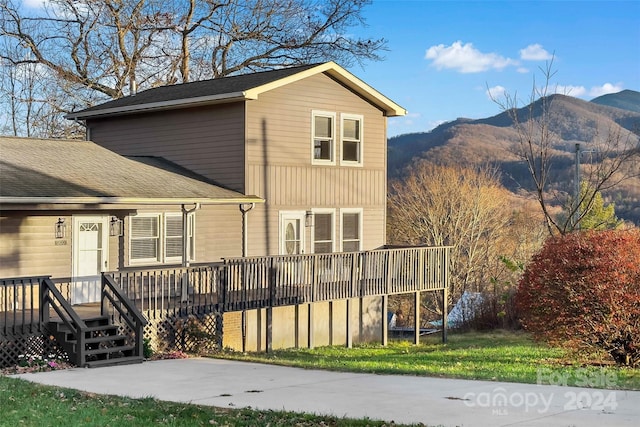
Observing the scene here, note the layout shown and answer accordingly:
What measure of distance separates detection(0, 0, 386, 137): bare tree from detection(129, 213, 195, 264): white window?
16.4 m

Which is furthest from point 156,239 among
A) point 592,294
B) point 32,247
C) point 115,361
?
point 592,294

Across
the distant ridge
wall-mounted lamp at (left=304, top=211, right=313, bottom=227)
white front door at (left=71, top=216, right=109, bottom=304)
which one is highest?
the distant ridge

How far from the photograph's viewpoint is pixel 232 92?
22.6 metres

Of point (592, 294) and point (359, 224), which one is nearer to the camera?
point (592, 294)

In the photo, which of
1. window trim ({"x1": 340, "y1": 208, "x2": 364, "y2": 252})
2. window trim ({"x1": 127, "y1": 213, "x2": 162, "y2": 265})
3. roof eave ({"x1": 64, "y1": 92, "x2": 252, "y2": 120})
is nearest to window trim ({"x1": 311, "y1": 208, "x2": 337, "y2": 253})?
window trim ({"x1": 340, "y1": 208, "x2": 364, "y2": 252})

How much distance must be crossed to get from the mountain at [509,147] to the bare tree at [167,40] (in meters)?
22.9

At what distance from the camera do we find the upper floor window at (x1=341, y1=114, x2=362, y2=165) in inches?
1003

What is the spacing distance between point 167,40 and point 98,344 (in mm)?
24687

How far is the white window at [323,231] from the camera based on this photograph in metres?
24.9

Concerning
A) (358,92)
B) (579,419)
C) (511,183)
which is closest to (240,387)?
(579,419)

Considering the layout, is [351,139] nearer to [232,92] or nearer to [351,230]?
[351,230]

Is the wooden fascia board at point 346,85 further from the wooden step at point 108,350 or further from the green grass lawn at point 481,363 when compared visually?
the wooden step at point 108,350

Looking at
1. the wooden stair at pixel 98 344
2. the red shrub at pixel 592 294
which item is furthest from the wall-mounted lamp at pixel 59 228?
the red shrub at pixel 592 294

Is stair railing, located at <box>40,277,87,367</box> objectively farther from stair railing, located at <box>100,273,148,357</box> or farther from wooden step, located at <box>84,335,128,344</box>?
stair railing, located at <box>100,273,148,357</box>
